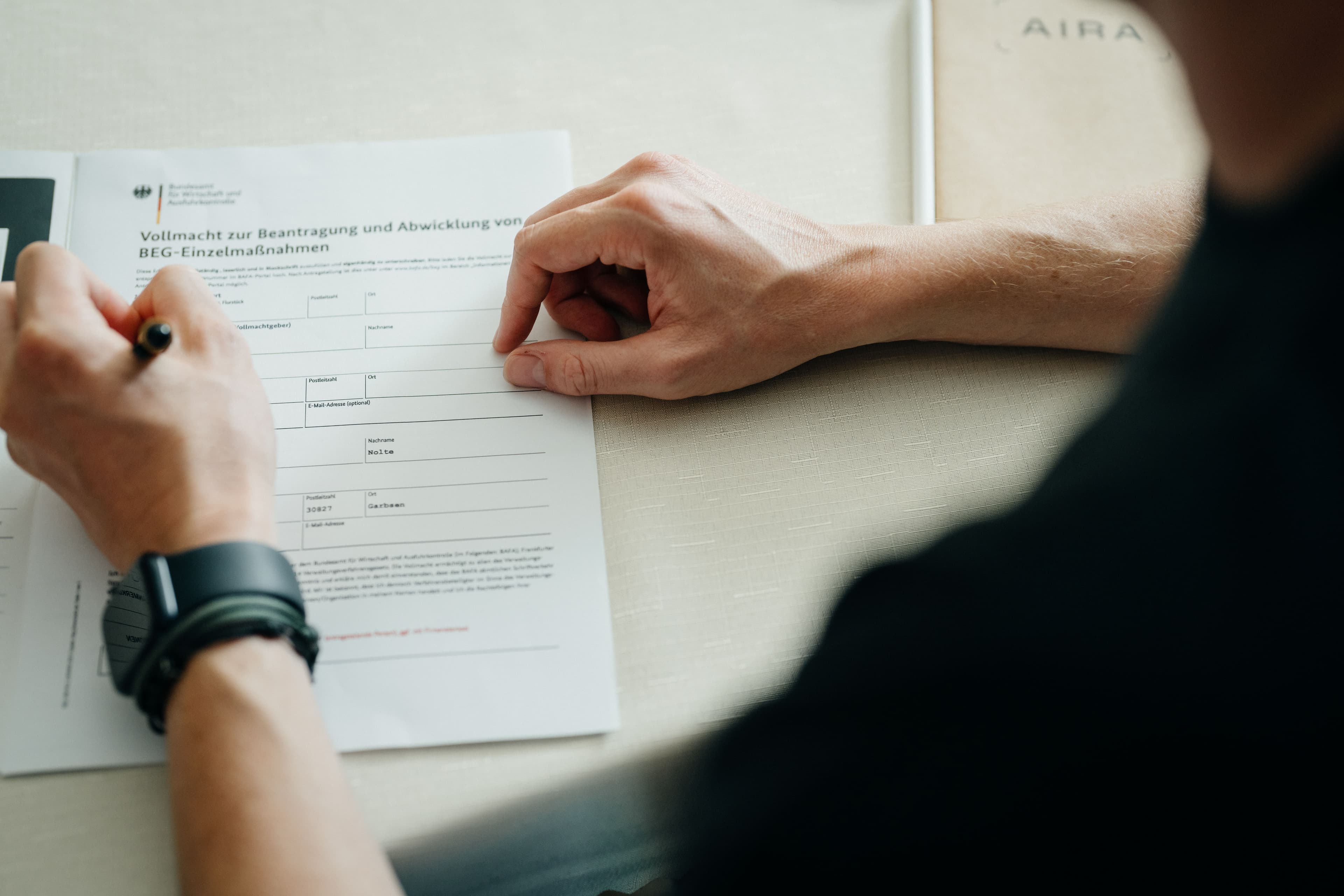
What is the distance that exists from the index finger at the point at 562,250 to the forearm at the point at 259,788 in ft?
0.90

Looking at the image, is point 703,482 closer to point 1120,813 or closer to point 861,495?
point 861,495

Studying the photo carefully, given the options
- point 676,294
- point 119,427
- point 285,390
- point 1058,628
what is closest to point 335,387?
point 285,390

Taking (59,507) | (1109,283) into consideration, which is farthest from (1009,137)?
(59,507)

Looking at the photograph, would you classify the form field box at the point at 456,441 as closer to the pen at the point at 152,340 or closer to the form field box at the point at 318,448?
the form field box at the point at 318,448

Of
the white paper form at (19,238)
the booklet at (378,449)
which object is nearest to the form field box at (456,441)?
the booklet at (378,449)

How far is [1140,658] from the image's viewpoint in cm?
28

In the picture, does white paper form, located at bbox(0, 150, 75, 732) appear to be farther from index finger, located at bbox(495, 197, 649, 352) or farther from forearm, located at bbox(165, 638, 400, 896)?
index finger, located at bbox(495, 197, 649, 352)

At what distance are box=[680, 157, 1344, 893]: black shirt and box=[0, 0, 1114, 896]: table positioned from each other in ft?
0.55

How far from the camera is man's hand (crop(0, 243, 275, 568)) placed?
0.50m

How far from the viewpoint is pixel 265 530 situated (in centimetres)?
50

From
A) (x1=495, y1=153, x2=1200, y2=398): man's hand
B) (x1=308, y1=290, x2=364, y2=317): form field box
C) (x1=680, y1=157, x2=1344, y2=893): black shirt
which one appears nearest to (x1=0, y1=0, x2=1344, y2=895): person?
(x1=680, y1=157, x2=1344, y2=893): black shirt

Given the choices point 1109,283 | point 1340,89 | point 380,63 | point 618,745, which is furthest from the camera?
point 380,63

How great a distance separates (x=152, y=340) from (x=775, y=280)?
400 mm

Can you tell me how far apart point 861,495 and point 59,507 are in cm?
52
